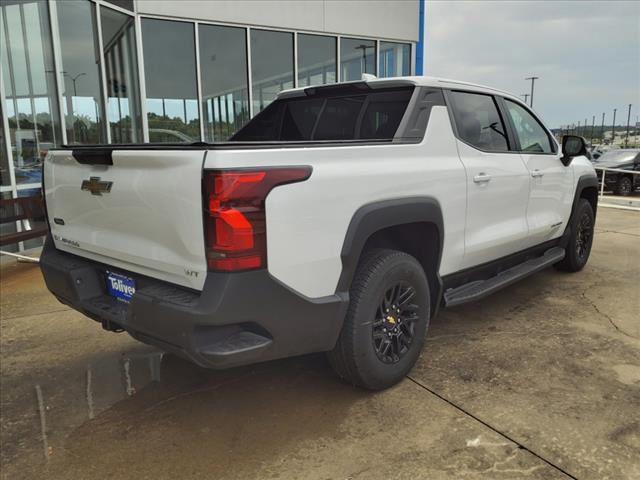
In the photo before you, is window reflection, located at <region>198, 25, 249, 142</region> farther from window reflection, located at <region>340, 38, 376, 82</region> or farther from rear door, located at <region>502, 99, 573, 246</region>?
rear door, located at <region>502, 99, 573, 246</region>

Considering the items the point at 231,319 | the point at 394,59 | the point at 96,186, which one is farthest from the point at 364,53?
the point at 231,319

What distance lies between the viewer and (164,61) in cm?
931

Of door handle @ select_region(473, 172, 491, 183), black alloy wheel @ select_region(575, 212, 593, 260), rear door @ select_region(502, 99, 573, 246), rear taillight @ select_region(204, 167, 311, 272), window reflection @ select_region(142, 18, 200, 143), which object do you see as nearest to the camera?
rear taillight @ select_region(204, 167, 311, 272)

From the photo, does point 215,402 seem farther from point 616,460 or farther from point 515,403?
point 616,460

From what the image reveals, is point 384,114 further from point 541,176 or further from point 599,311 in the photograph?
point 599,311

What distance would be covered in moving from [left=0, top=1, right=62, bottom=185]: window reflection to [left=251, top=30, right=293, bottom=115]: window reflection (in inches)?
153

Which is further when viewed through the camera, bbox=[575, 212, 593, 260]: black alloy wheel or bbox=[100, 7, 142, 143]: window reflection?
bbox=[100, 7, 142, 143]: window reflection

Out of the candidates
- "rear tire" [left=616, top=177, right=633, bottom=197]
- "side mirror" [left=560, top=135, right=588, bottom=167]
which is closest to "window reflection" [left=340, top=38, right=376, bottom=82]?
"side mirror" [left=560, top=135, right=588, bottom=167]

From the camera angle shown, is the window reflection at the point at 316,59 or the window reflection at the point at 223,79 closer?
the window reflection at the point at 223,79

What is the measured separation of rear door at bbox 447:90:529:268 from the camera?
3.62 meters

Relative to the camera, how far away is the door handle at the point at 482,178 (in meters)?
3.60

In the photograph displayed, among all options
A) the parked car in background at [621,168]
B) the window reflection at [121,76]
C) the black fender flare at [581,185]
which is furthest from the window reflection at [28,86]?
the parked car in background at [621,168]

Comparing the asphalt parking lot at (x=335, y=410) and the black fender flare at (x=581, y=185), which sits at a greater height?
the black fender flare at (x=581, y=185)

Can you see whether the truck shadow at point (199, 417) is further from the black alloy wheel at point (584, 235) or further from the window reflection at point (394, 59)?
the window reflection at point (394, 59)
